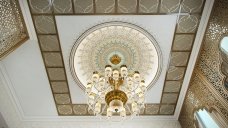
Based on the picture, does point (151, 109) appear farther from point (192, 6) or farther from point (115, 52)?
point (192, 6)

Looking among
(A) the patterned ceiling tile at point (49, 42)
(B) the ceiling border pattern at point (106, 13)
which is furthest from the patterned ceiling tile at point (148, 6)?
(A) the patterned ceiling tile at point (49, 42)

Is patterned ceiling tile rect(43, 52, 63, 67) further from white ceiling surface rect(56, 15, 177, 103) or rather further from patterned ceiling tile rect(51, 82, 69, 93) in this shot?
patterned ceiling tile rect(51, 82, 69, 93)

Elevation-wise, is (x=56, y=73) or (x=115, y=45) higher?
(x=115, y=45)

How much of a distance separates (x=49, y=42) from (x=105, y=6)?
1597 millimetres

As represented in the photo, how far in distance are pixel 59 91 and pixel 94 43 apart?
164 cm

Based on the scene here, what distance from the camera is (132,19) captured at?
5.89 m

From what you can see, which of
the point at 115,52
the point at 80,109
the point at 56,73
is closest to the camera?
the point at 56,73

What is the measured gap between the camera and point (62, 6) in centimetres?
561

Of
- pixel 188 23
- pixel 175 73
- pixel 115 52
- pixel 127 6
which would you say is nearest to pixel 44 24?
pixel 127 6

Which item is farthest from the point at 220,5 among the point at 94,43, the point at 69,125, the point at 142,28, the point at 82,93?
the point at 69,125

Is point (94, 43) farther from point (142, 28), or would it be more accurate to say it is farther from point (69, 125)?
point (69, 125)

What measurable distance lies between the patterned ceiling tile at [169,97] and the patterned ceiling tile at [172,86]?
157 mm

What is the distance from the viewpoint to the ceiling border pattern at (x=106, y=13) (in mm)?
5617

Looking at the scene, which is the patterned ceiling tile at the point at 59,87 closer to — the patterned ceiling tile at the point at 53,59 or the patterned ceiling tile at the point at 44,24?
the patterned ceiling tile at the point at 53,59
